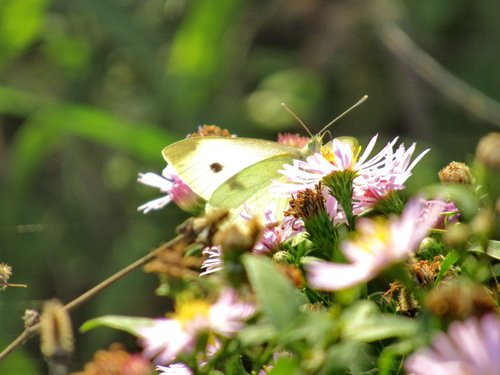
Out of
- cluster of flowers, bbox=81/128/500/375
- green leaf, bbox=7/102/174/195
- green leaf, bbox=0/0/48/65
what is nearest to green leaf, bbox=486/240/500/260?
cluster of flowers, bbox=81/128/500/375

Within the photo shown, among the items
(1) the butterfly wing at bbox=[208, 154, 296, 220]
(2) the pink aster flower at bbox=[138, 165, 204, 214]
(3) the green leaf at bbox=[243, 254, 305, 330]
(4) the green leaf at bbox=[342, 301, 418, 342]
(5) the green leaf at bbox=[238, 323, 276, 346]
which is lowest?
(1) the butterfly wing at bbox=[208, 154, 296, 220]

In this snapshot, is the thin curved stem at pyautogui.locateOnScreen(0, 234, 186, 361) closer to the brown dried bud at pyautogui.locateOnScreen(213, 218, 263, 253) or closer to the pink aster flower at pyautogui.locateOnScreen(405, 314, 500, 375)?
the brown dried bud at pyautogui.locateOnScreen(213, 218, 263, 253)

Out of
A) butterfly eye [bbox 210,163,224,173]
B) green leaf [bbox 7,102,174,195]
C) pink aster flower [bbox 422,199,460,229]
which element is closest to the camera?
pink aster flower [bbox 422,199,460,229]

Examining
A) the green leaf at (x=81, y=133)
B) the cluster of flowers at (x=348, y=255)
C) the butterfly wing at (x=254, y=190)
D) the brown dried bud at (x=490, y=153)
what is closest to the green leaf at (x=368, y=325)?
the cluster of flowers at (x=348, y=255)

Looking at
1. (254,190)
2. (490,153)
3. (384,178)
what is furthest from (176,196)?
(490,153)

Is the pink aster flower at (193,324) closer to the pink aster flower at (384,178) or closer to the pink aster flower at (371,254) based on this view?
the pink aster flower at (371,254)

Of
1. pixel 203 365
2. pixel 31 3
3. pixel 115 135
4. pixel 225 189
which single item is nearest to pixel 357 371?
pixel 203 365

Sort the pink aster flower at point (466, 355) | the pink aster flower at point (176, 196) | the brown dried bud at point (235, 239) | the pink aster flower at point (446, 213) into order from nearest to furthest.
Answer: the pink aster flower at point (466, 355), the brown dried bud at point (235, 239), the pink aster flower at point (446, 213), the pink aster flower at point (176, 196)
